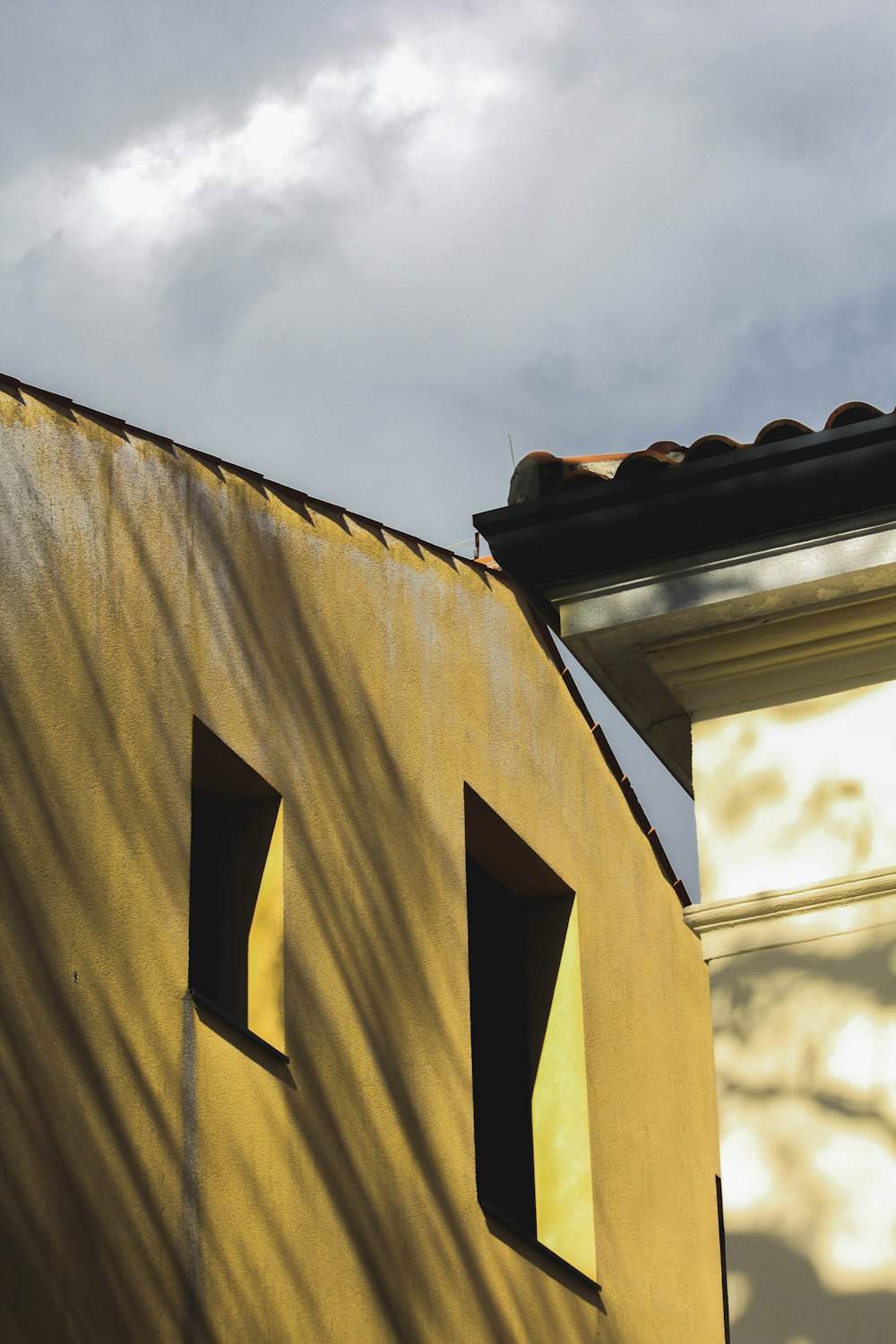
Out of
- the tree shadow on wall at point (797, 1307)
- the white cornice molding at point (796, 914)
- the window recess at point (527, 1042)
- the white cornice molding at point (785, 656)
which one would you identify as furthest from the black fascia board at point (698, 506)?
A: the window recess at point (527, 1042)

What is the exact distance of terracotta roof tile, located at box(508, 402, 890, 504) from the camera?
5879 millimetres

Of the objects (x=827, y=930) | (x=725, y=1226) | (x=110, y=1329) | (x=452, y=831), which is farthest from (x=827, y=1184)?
(x=452, y=831)

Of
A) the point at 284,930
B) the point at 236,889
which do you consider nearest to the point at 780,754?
the point at 284,930

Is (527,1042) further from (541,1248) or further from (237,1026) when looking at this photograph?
(237,1026)

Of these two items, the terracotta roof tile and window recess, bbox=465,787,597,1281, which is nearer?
the terracotta roof tile

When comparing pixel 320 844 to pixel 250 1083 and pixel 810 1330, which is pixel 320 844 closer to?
pixel 250 1083

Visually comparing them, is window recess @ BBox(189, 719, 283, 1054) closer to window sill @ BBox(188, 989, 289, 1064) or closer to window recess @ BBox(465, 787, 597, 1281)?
window sill @ BBox(188, 989, 289, 1064)

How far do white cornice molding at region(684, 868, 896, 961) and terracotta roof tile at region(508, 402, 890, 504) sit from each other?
1.21 meters

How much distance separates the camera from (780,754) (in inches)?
234

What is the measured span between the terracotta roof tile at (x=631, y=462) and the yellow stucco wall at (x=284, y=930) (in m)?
2.67

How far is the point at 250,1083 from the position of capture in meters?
8.83

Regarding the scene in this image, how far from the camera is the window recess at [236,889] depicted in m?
9.35

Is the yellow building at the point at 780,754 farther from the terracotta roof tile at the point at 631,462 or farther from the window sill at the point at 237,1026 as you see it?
the window sill at the point at 237,1026

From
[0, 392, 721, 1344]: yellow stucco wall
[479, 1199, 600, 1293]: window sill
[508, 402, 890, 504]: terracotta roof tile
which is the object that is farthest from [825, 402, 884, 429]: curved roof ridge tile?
[479, 1199, 600, 1293]: window sill
